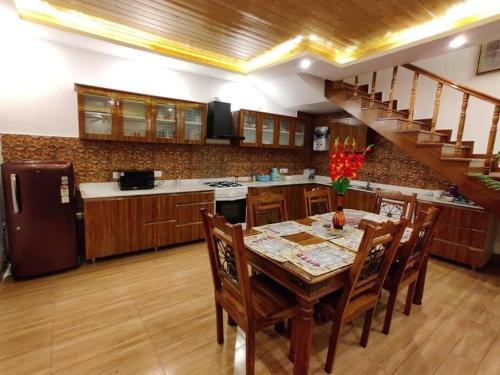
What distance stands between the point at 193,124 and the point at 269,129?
1.52 m

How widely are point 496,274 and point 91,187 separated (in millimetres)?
5180

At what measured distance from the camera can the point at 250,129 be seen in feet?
14.3

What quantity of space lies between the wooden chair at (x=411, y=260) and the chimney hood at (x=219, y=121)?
2.87 meters

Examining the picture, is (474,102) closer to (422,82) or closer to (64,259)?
(422,82)

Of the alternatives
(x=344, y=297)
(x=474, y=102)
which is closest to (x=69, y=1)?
(x=344, y=297)

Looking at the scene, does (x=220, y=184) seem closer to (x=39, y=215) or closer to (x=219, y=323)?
(x=39, y=215)

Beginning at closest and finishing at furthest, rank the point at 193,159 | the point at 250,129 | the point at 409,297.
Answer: the point at 409,297
the point at 193,159
the point at 250,129

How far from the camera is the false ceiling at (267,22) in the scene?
2.24 meters

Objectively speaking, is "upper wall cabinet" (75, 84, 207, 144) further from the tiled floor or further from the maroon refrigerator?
the tiled floor

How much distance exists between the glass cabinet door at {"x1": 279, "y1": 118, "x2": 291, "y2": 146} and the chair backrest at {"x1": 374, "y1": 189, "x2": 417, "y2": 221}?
2411 mm

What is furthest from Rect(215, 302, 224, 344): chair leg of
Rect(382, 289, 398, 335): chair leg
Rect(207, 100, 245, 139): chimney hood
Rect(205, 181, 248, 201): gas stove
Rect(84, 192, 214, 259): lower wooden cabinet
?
Rect(207, 100, 245, 139): chimney hood

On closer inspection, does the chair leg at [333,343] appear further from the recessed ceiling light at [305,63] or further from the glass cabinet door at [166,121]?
the glass cabinet door at [166,121]

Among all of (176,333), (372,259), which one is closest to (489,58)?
(372,259)

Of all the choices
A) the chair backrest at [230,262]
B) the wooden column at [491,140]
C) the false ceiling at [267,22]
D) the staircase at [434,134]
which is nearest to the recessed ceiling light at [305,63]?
the false ceiling at [267,22]
